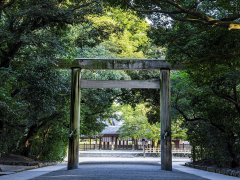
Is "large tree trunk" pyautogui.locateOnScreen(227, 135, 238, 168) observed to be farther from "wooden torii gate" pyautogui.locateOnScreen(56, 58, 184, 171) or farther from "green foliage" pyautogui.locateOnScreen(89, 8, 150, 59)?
"green foliage" pyautogui.locateOnScreen(89, 8, 150, 59)

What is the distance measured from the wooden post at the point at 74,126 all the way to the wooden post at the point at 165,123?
9.73 feet

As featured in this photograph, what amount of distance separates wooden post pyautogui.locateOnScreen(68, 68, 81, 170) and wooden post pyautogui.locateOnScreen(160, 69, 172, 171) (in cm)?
297

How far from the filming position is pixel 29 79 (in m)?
7.25

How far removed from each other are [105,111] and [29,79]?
8.99 m

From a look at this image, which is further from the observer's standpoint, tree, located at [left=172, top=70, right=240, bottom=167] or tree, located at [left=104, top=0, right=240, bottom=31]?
tree, located at [left=172, top=70, right=240, bottom=167]

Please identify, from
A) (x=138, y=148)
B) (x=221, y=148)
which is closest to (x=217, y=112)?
(x=221, y=148)

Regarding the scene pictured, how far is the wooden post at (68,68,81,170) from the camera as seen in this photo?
376 inches

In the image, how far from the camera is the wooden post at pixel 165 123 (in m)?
9.59

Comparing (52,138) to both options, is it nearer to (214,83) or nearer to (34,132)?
(34,132)

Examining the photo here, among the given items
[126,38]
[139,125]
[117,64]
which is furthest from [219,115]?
[139,125]

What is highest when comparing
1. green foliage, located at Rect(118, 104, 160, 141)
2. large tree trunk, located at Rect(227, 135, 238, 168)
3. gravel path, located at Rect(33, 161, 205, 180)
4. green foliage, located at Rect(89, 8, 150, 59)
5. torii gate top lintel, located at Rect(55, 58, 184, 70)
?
green foliage, located at Rect(89, 8, 150, 59)

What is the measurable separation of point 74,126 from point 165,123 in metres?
3.18

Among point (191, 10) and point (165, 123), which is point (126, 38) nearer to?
point (165, 123)

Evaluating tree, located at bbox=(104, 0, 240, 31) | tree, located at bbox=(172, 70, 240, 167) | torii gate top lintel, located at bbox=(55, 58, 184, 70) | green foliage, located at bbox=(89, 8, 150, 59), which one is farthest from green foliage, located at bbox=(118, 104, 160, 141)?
tree, located at bbox=(104, 0, 240, 31)
